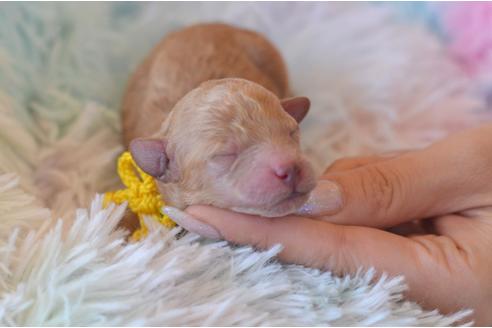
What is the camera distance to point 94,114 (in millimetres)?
1742

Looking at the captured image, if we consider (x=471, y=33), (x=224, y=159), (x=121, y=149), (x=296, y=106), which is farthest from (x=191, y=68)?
(x=471, y=33)

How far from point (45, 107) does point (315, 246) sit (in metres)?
0.90

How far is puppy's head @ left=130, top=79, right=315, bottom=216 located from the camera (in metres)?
1.04

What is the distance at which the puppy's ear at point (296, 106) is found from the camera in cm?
126

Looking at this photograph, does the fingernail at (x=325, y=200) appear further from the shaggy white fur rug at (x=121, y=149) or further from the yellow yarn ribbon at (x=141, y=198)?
the yellow yarn ribbon at (x=141, y=198)

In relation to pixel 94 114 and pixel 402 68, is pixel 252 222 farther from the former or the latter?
pixel 402 68

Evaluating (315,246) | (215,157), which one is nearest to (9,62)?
(215,157)

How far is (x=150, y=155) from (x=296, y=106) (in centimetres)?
31

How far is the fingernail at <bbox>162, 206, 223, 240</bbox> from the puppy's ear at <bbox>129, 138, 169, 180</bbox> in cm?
8

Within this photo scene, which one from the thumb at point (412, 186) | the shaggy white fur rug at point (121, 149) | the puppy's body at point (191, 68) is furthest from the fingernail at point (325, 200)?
the puppy's body at point (191, 68)

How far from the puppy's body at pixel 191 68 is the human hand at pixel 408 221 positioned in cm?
55

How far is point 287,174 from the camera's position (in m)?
1.03

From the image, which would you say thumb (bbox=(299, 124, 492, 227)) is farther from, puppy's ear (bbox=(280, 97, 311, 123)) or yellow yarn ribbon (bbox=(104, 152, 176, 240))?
yellow yarn ribbon (bbox=(104, 152, 176, 240))

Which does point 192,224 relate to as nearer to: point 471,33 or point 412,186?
point 412,186
